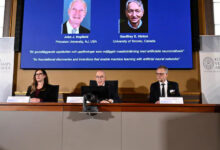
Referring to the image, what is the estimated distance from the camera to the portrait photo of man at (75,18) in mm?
4680

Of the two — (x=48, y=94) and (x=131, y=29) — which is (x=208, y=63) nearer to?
(x=131, y=29)

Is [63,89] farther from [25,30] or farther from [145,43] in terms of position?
[145,43]

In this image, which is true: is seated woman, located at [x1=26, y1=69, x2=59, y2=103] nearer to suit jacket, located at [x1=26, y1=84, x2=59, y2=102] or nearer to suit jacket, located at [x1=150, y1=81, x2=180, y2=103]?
suit jacket, located at [x1=26, y1=84, x2=59, y2=102]

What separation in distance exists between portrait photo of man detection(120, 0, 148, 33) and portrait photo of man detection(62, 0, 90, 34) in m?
0.73

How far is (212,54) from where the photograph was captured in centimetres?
453

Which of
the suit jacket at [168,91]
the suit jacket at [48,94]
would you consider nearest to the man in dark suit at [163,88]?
the suit jacket at [168,91]

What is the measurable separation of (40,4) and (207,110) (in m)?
3.86

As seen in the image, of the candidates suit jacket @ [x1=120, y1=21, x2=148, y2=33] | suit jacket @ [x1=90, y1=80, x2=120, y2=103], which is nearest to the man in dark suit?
suit jacket @ [x1=90, y1=80, x2=120, y2=103]

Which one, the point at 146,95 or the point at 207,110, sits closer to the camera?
the point at 207,110

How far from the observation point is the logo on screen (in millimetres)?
4508

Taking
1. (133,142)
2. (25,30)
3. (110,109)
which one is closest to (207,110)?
(133,142)

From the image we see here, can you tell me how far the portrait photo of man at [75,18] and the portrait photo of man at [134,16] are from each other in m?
0.73

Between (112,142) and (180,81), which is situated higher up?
(180,81)

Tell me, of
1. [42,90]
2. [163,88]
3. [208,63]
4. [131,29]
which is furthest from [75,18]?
[208,63]
